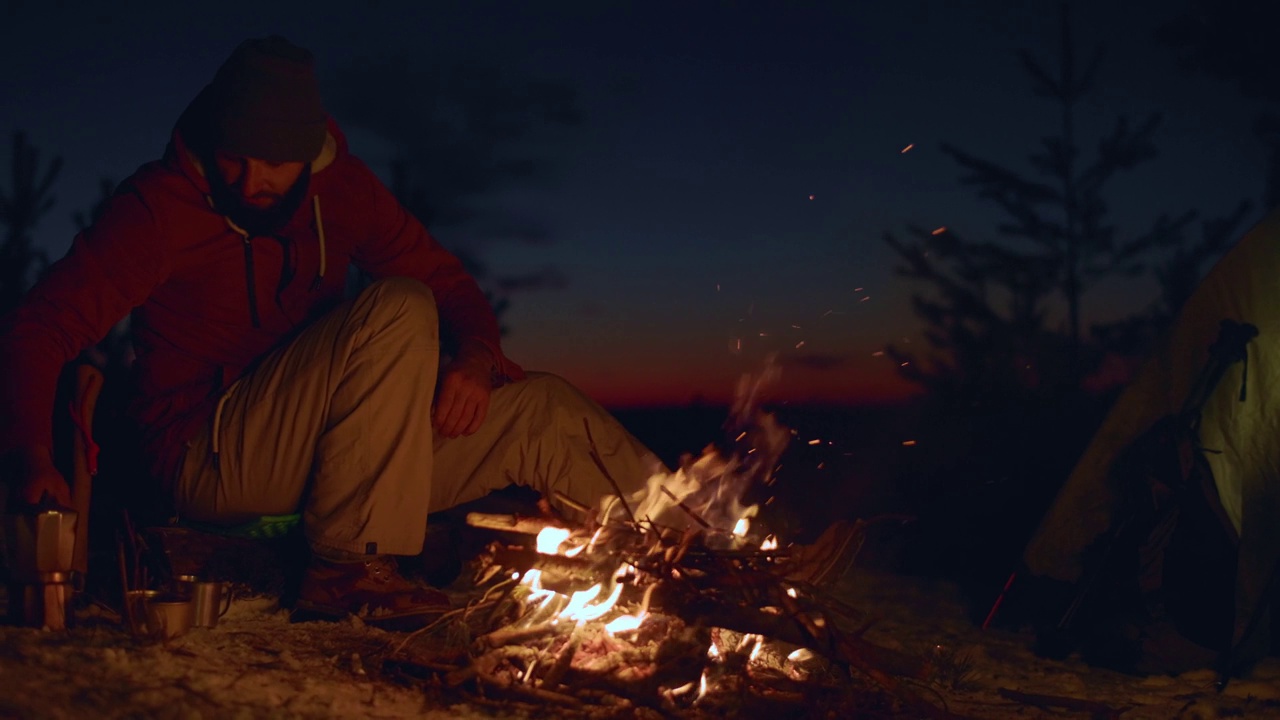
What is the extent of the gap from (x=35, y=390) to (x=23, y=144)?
19.9 ft

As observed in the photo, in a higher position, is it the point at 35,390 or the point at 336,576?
the point at 35,390

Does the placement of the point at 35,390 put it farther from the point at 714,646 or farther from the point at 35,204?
the point at 35,204

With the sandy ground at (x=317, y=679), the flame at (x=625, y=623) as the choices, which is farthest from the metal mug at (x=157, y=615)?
the flame at (x=625, y=623)

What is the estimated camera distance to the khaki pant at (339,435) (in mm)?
2830

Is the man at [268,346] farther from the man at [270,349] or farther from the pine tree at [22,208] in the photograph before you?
the pine tree at [22,208]

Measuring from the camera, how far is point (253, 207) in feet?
10.3

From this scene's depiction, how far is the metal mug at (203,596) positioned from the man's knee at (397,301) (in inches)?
37.5

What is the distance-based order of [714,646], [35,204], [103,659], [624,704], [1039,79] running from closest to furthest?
[103,659], [624,704], [714,646], [1039,79], [35,204]

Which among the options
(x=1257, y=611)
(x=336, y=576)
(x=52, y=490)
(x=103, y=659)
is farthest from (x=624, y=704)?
(x=1257, y=611)

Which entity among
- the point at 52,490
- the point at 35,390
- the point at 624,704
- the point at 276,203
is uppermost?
the point at 276,203

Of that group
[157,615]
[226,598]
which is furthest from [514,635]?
[226,598]

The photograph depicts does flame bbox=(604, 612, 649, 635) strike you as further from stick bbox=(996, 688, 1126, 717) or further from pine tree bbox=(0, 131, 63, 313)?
pine tree bbox=(0, 131, 63, 313)

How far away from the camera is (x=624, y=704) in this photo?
7.64ft

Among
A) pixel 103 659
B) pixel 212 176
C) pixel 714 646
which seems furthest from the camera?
pixel 212 176
